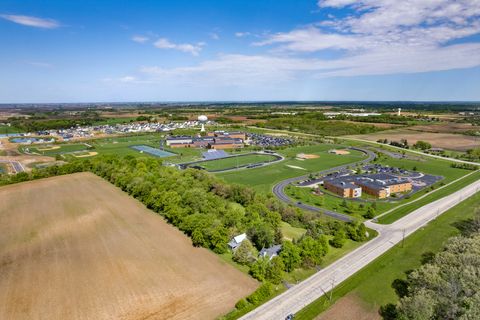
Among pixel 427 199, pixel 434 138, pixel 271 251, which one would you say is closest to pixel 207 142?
pixel 427 199

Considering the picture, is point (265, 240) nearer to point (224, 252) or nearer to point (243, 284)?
point (224, 252)

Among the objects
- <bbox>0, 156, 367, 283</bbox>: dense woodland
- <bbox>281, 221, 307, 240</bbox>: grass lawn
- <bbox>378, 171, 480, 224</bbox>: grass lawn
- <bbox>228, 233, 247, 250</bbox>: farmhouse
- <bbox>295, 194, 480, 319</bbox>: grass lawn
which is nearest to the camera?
<bbox>295, 194, 480, 319</bbox>: grass lawn

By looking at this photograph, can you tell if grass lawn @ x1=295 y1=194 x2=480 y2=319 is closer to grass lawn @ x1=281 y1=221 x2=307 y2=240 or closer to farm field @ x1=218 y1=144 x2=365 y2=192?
grass lawn @ x1=281 y1=221 x2=307 y2=240

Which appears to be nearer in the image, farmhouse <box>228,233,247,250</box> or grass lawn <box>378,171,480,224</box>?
farmhouse <box>228,233,247,250</box>

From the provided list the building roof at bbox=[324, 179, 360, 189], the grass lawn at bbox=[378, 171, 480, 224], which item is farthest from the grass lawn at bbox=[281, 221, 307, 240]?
the building roof at bbox=[324, 179, 360, 189]

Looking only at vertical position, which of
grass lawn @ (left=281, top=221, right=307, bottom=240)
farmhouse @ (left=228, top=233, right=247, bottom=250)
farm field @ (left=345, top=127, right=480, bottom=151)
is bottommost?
grass lawn @ (left=281, top=221, right=307, bottom=240)

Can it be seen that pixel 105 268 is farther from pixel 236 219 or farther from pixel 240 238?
pixel 236 219

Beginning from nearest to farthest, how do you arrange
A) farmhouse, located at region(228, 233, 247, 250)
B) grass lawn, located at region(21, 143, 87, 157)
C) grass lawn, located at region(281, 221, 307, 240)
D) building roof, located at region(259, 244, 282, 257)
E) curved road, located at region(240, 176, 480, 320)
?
1. curved road, located at region(240, 176, 480, 320)
2. building roof, located at region(259, 244, 282, 257)
3. farmhouse, located at region(228, 233, 247, 250)
4. grass lawn, located at region(281, 221, 307, 240)
5. grass lawn, located at region(21, 143, 87, 157)
